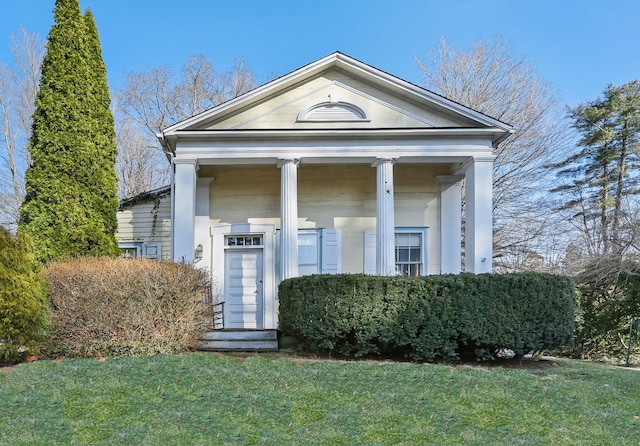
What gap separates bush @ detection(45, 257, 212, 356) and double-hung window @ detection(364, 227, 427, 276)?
16.4 feet

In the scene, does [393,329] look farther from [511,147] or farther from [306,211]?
[511,147]

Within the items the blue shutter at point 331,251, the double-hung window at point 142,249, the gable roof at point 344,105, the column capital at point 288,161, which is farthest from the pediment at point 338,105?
the double-hung window at point 142,249

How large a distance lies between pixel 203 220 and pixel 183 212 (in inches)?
59.7

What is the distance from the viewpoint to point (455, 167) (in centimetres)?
1069

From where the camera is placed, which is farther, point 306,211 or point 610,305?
point 610,305

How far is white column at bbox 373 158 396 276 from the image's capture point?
9.33 metres

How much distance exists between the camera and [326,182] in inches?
436

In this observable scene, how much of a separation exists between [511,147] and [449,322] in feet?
45.6

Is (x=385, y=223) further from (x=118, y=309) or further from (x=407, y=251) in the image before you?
(x=118, y=309)

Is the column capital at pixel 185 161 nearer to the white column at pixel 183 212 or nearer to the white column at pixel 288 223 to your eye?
the white column at pixel 183 212

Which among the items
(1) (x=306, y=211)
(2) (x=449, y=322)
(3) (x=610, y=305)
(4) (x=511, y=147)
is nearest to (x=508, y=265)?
(4) (x=511, y=147)

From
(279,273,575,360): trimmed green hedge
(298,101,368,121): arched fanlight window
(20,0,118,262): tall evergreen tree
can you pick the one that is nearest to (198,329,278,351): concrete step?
(279,273,575,360): trimmed green hedge

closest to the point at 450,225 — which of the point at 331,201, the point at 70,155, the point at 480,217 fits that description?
the point at 480,217

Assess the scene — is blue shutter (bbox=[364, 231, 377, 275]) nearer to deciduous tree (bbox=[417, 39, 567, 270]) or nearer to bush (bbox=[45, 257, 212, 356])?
bush (bbox=[45, 257, 212, 356])
